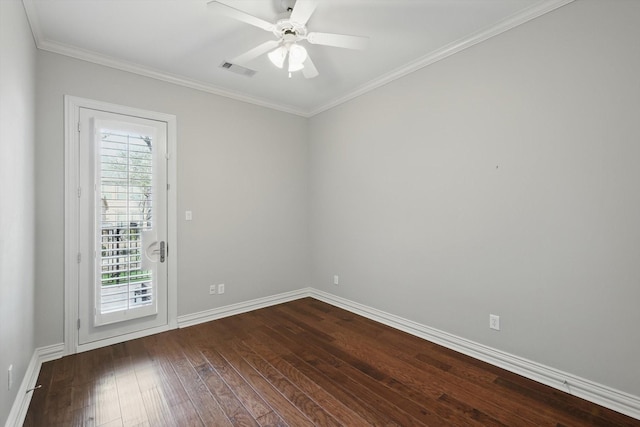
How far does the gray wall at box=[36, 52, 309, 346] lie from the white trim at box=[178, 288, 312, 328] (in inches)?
3.0

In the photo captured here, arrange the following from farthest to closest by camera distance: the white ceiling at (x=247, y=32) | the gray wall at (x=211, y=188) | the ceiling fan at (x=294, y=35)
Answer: the gray wall at (x=211, y=188), the white ceiling at (x=247, y=32), the ceiling fan at (x=294, y=35)

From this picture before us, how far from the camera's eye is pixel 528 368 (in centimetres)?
227

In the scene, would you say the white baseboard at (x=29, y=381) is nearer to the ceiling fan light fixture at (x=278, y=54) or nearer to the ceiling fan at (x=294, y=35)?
the ceiling fan at (x=294, y=35)

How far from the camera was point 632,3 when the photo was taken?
185 centimetres

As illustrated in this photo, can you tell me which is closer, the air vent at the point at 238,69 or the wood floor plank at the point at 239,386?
the wood floor plank at the point at 239,386

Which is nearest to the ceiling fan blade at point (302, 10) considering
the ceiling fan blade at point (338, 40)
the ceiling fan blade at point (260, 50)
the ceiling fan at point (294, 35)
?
the ceiling fan at point (294, 35)

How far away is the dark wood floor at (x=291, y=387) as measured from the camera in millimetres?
1852

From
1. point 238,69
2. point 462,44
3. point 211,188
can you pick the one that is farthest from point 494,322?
point 238,69

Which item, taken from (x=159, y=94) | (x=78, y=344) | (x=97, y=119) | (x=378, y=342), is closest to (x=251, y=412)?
(x=378, y=342)

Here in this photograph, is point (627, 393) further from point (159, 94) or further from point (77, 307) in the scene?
point (159, 94)

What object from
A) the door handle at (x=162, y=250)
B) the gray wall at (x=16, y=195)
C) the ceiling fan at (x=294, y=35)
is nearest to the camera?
the gray wall at (x=16, y=195)

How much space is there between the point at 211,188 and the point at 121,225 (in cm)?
102

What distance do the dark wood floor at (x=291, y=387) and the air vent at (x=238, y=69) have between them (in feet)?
9.42

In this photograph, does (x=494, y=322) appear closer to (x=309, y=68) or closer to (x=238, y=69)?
(x=309, y=68)
